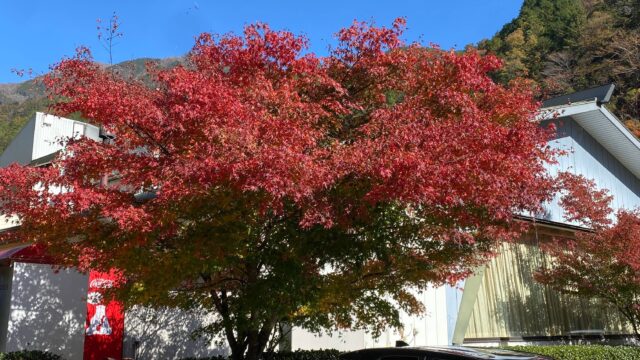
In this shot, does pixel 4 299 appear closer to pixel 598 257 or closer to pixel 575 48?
pixel 598 257

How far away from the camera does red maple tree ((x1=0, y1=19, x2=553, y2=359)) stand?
23.9 feet

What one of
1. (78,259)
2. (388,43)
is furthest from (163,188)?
(388,43)

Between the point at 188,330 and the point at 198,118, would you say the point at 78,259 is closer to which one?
the point at 198,118

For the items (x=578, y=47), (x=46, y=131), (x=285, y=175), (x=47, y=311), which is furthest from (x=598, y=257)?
(x=578, y=47)

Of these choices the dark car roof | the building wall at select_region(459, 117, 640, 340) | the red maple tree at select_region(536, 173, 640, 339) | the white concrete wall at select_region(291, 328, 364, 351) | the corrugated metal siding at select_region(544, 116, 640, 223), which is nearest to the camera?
the dark car roof

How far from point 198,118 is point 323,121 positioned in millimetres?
→ 1989

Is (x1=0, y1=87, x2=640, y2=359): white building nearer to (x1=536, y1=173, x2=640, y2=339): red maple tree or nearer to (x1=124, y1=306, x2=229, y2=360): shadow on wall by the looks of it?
(x1=124, y1=306, x2=229, y2=360): shadow on wall

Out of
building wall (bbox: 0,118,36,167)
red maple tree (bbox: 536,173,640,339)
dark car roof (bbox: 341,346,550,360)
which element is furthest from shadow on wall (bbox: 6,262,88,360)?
building wall (bbox: 0,118,36,167)

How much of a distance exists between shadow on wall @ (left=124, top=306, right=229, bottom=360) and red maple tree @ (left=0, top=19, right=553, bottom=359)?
4.10 meters

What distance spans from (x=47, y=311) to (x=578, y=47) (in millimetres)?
43360

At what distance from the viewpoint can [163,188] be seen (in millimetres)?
7172

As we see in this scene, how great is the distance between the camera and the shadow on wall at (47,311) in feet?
40.4

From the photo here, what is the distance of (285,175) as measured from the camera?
22.2 feet

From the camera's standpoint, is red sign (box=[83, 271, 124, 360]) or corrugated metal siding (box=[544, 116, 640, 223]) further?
corrugated metal siding (box=[544, 116, 640, 223])
